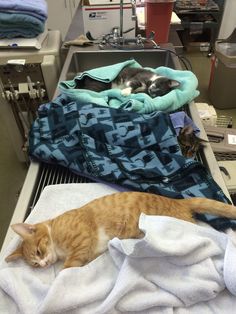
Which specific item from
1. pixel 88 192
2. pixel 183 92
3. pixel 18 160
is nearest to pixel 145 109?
pixel 183 92

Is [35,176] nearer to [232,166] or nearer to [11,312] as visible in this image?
[11,312]

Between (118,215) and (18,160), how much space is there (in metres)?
1.46

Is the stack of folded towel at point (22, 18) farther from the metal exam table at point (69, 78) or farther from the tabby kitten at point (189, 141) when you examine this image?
the tabby kitten at point (189, 141)

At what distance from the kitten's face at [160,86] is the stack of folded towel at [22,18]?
617 millimetres

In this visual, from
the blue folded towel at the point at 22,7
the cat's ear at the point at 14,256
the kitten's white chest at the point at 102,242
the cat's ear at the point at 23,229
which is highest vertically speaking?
the blue folded towel at the point at 22,7

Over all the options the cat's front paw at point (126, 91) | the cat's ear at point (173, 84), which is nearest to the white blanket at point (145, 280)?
the cat's front paw at point (126, 91)

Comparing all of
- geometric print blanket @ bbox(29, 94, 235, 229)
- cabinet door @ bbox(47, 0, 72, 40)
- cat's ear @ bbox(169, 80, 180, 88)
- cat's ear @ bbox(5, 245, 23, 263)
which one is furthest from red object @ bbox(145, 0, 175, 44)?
cabinet door @ bbox(47, 0, 72, 40)

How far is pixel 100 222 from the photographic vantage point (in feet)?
2.43

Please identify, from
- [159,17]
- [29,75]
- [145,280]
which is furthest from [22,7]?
[145,280]

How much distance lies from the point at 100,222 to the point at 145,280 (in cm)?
21

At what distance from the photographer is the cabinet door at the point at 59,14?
290cm

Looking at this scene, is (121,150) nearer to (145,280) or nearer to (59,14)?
(145,280)

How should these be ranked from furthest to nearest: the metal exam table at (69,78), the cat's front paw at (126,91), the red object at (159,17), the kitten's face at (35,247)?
the red object at (159,17)
the cat's front paw at (126,91)
the metal exam table at (69,78)
the kitten's face at (35,247)

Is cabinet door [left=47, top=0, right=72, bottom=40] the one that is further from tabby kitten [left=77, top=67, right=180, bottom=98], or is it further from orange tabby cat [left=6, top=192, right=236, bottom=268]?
orange tabby cat [left=6, top=192, right=236, bottom=268]
